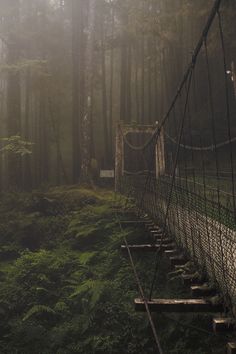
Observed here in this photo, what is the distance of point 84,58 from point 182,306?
13399mm

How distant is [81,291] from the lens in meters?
7.17

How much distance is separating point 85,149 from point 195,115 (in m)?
8.30

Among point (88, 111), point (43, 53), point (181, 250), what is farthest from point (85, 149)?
point (181, 250)

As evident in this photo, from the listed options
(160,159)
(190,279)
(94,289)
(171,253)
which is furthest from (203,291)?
(160,159)

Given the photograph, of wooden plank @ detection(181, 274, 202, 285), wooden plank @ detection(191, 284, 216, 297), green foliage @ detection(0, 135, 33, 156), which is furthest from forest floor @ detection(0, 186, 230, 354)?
wooden plank @ detection(191, 284, 216, 297)

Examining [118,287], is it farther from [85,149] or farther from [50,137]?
[50,137]

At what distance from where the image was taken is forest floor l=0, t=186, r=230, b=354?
629 cm

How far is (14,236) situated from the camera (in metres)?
11.2

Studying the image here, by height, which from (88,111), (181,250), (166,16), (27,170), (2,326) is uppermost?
(166,16)

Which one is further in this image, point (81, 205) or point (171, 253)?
point (81, 205)

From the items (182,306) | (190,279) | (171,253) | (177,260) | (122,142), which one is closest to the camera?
(182,306)

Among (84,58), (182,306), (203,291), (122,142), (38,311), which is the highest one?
(84,58)

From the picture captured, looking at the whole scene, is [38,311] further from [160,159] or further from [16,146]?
[160,159]

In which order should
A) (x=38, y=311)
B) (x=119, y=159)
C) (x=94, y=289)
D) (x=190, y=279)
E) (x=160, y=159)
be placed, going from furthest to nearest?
(x=119, y=159) → (x=160, y=159) → (x=38, y=311) → (x=94, y=289) → (x=190, y=279)
